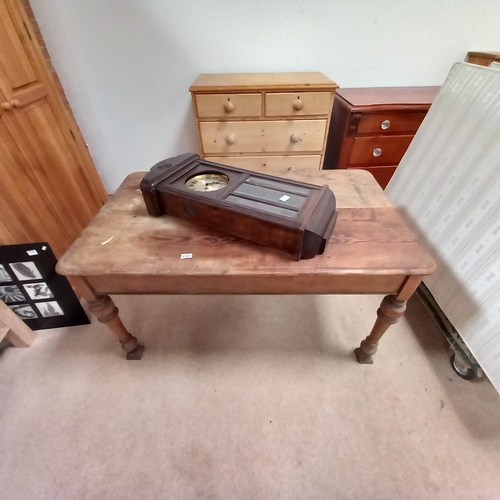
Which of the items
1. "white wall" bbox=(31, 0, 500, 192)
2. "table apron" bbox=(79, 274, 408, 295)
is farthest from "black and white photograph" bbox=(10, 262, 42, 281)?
"white wall" bbox=(31, 0, 500, 192)

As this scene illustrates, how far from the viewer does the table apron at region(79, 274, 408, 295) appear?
829 millimetres

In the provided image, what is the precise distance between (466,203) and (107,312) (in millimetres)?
1327

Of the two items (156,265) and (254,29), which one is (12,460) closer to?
(156,265)

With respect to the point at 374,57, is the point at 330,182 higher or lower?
lower

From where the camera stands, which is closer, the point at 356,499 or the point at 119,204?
the point at 356,499

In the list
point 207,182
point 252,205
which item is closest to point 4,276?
point 207,182

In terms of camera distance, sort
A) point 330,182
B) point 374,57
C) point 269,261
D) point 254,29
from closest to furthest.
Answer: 1. point 269,261
2. point 330,182
3. point 254,29
4. point 374,57

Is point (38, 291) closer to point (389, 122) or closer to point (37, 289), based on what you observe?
point (37, 289)

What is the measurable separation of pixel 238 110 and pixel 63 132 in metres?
0.91

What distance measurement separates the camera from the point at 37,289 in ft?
3.90

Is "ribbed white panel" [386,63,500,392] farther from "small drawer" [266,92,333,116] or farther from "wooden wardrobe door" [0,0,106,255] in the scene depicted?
"wooden wardrobe door" [0,0,106,255]

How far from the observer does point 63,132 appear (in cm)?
144

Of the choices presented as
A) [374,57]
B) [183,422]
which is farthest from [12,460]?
[374,57]

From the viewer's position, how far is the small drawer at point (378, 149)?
1.63 m
